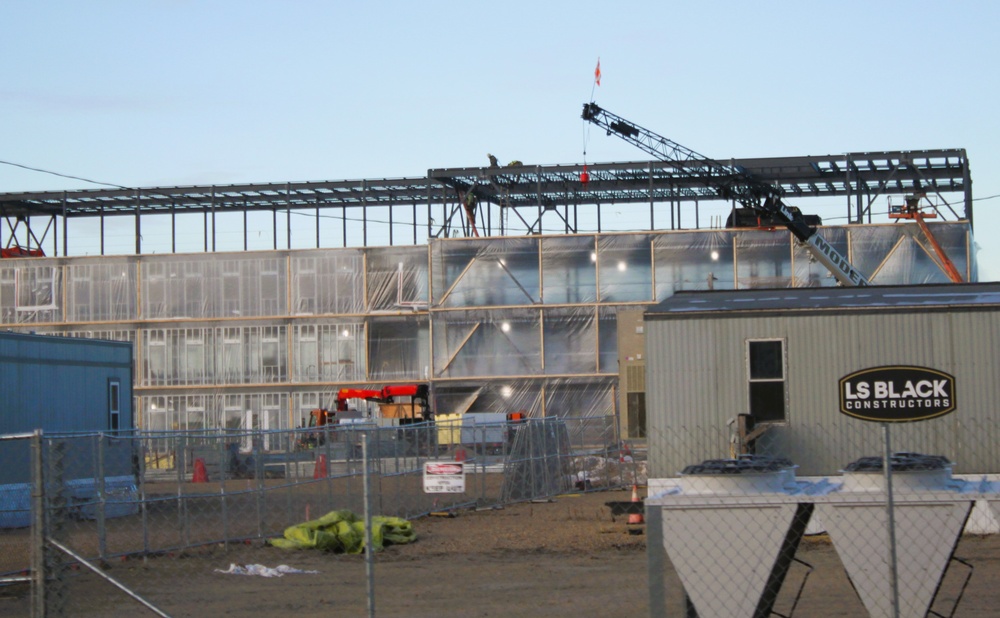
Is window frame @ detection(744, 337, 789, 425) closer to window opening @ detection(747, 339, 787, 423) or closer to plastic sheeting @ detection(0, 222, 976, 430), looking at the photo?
window opening @ detection(747, 339, 787, 423)

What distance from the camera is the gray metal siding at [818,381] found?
1828cm

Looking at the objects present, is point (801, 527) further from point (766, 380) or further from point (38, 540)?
point (766, 380)

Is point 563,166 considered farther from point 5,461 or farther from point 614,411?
point 5,461

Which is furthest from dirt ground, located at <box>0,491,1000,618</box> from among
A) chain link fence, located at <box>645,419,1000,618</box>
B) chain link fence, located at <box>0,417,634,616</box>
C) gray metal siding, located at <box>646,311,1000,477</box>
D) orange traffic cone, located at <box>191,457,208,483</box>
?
chain link fence, located at <box>645,419,1000,618</box>

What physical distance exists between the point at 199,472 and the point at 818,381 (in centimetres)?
997

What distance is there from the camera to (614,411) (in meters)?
49.6

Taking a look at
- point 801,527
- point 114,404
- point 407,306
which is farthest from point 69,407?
point 407,306

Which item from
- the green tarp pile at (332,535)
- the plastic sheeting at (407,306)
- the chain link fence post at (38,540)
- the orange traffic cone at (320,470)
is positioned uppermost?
the plastic sheeting at (407,306)

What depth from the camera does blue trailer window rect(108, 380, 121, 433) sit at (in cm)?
2638

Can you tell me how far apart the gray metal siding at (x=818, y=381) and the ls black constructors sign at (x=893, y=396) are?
11.7 meters

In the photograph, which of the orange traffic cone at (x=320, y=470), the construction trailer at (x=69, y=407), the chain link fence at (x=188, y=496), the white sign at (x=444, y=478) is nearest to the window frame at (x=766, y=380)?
the chain link fence at (x=188, y=496)

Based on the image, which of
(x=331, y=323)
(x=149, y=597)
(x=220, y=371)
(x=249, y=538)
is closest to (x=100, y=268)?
(x=220, y=371)

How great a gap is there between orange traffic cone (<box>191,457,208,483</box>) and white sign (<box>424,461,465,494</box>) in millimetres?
4107

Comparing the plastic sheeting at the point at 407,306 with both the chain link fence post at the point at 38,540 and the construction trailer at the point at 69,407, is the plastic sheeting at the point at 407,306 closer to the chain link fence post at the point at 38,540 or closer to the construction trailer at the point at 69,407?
the construction trailer at the point at 69,407
